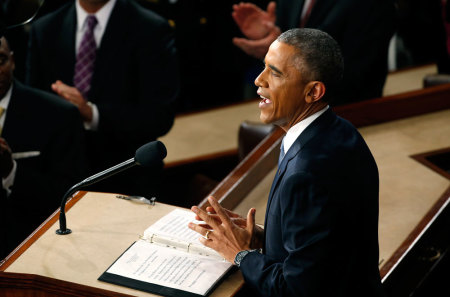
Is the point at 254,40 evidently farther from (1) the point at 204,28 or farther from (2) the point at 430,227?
(1) the point at 204,28

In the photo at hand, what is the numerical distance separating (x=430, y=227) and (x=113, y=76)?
5.02 ft

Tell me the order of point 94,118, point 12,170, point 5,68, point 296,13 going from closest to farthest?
point 12,170 < point 5,68 < point 94,118 < point 296,13

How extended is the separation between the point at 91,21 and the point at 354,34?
123 cm

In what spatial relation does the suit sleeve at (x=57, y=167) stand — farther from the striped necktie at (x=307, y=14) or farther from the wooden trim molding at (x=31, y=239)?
the striped necktie at (x=307, y=14)

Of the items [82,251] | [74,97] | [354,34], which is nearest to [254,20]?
[354,34]

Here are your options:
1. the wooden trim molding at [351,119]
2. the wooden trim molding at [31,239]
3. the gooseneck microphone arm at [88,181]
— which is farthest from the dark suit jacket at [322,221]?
the wooden trim molding at [351,119]

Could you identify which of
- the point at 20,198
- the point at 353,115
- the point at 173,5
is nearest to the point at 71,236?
the point at 20,198

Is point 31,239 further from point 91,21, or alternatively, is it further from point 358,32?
point 358,32

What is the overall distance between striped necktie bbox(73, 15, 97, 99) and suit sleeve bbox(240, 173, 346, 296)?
1813 millimetres

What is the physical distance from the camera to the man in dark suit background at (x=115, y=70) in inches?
124

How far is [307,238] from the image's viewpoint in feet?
5.16

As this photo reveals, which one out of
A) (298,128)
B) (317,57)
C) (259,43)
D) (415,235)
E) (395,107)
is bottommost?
(415,235)

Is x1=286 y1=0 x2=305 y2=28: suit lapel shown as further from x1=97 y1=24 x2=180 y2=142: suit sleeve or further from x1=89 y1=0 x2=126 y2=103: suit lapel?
x1=89 y1=0 x2=126 y2=103: suit lapel

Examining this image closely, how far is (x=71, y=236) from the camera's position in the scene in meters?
1.93
